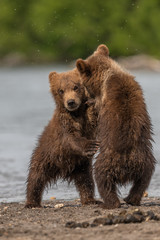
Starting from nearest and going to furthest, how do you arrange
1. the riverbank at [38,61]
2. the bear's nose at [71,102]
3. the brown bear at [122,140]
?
the brown bear at [122,140] → the bear's nose at [71,102] → the riverbank at [38,61]

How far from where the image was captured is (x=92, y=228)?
187 inches

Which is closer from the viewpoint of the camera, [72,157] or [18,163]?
[72,157]

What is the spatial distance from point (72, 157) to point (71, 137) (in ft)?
0.81

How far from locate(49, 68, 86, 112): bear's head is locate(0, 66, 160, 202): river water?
1415 millimetres

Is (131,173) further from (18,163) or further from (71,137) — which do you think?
(18,163)

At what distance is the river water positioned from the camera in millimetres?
8070

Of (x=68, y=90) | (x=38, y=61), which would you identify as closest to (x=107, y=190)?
(x=68, y=90)

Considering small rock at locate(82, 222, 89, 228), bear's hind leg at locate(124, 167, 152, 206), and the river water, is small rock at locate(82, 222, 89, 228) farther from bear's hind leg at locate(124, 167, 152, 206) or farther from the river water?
the river water

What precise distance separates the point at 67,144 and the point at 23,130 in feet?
27.7

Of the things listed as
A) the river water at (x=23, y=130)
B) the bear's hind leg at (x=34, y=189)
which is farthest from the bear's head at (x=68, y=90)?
the river water at (x=23, y=130)

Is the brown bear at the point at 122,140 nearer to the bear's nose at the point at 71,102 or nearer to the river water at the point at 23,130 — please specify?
the bear's nose at the point at 71,102

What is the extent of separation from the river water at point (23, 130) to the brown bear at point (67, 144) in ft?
2.88

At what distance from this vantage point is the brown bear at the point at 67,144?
6.32 meters

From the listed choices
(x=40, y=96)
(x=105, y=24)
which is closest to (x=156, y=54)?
(x=105, y=24)
